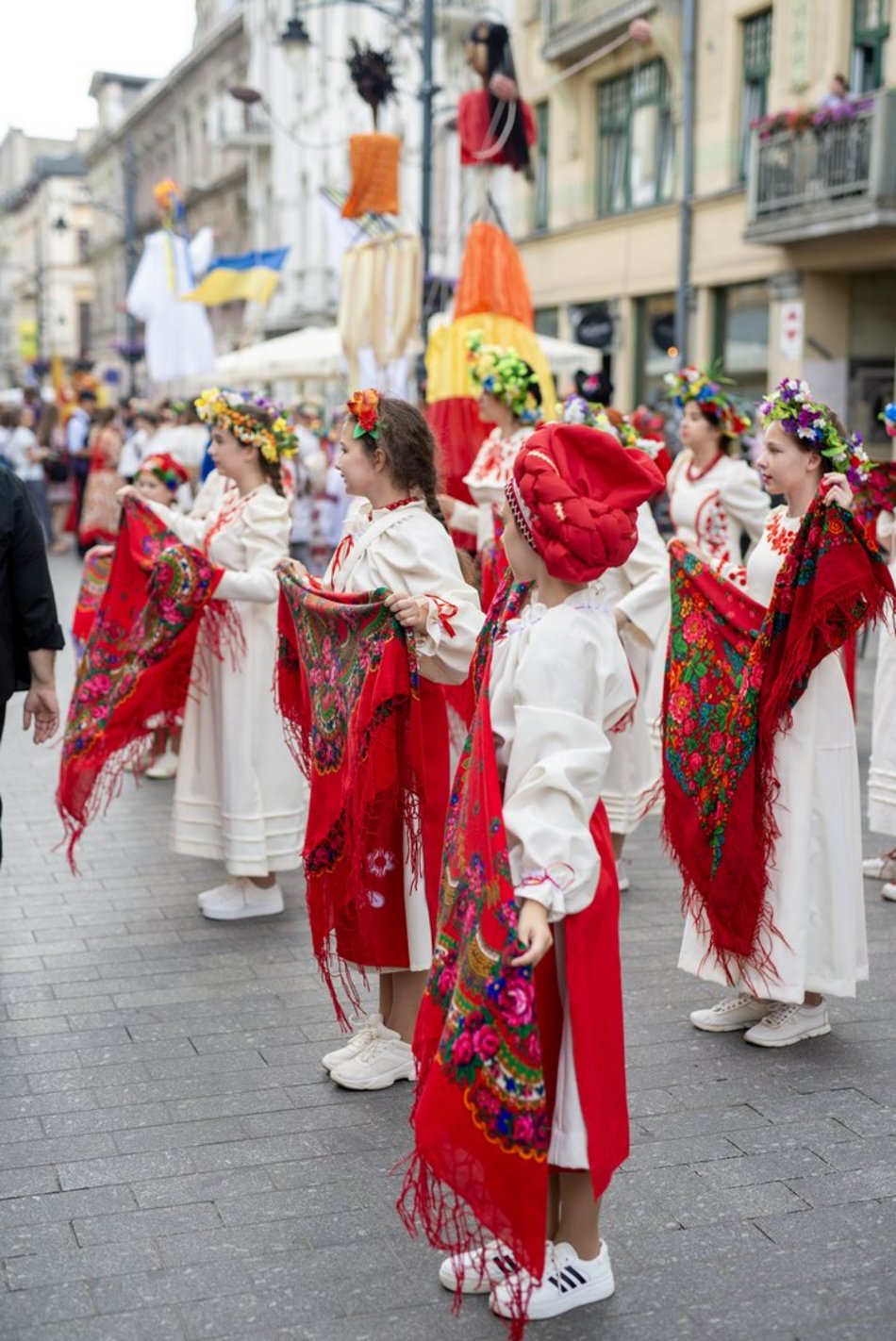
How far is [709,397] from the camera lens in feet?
24.8

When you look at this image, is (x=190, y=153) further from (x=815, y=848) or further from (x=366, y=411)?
(x=815, y=848)

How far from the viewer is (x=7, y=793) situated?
853 cm

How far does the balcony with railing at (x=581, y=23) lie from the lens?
77.5ft

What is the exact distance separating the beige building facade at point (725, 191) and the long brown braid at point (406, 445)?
1524cm

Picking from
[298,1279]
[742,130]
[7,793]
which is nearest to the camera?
[298,1279]

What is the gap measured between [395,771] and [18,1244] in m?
1.51

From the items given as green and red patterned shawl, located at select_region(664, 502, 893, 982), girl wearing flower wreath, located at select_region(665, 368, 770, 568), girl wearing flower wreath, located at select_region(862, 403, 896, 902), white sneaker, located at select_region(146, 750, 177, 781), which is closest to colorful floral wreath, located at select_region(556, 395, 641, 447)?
girl wearing flower wreath, located at select_region(665, 368, 770, 568)

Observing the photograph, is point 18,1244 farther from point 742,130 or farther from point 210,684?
point 742,130

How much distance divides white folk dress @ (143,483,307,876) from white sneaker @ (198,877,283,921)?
130mm

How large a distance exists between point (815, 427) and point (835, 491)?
0.33 metres

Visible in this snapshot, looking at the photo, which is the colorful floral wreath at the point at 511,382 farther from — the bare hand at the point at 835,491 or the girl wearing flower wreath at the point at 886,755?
the bare hand at the point at 835,491

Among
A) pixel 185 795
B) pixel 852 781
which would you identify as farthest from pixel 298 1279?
pixel 185 795

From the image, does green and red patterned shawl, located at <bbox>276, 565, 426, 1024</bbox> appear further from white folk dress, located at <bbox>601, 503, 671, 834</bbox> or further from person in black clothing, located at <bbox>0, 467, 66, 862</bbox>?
white folk dress, located at <bbox>601, 503, 671, 834</bbox>

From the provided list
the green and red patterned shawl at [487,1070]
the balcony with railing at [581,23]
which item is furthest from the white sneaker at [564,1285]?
the balcony with railing at [581,23]
